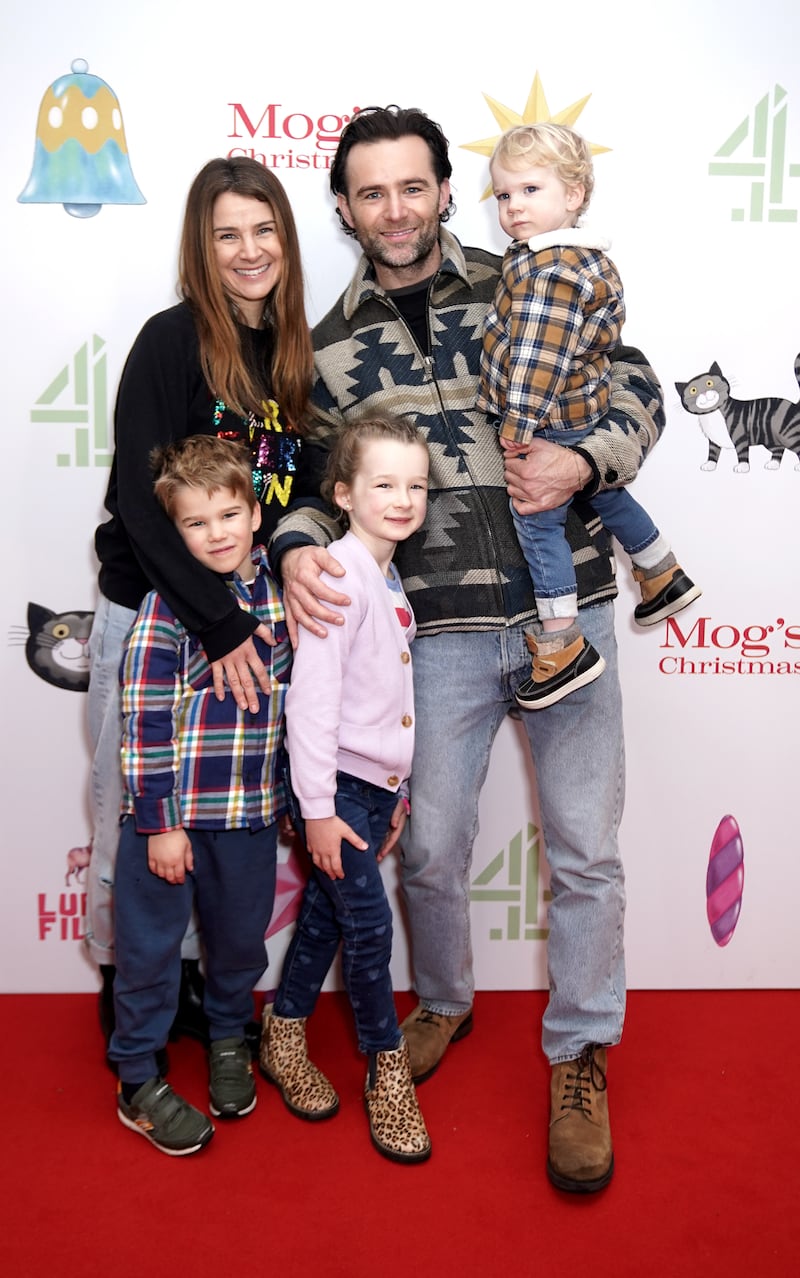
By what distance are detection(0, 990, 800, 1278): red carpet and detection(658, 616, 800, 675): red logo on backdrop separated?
86 centimetres

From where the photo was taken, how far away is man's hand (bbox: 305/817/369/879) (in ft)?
6.52

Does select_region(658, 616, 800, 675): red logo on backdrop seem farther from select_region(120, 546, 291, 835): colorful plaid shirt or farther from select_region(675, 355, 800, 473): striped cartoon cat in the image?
select_region(120, 546, 291, 835): colorful plaid shirt

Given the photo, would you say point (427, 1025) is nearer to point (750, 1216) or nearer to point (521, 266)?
point (750, 1216)

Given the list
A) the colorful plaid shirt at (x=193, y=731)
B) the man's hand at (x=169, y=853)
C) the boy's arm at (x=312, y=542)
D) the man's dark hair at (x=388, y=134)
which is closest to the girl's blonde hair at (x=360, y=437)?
the boy's arm at (x=312, y=542)

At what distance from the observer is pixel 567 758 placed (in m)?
2.15

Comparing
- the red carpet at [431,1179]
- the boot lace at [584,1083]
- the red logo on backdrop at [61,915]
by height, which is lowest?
the red carpet at [431,1179]

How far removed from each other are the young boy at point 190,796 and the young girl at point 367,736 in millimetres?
111

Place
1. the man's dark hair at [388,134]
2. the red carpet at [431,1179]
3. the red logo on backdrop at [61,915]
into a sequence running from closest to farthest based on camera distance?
the red carpet at [431,1179]
the man's dark hair at [388,134]
the red logo on backdrop at [61,915]

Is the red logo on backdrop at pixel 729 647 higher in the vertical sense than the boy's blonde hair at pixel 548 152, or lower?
lower

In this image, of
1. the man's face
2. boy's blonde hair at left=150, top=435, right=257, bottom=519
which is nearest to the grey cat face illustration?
boy's blonde hair at left=150, top=435, right=257, bottom=519

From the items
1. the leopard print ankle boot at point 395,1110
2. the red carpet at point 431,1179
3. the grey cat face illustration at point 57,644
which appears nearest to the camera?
the red carpet at point 431,1179

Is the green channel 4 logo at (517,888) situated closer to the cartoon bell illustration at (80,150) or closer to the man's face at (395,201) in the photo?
the man's face at (395,201)

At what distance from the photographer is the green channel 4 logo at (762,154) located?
240cm

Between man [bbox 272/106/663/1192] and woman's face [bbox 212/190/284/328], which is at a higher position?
woman's face [bbox 212/190/284/328]
